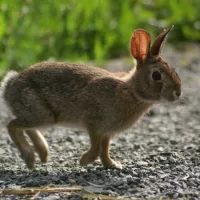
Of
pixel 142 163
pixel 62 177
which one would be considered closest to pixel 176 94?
pixel 142 163

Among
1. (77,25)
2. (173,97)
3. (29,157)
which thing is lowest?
(29,157)

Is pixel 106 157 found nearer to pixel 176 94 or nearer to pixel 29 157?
pixel 29 157

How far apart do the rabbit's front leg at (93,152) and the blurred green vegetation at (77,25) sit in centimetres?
380

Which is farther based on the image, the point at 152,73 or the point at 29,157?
the point at 29,157

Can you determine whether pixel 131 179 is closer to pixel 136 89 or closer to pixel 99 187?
pixel 99 187

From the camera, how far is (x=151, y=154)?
22.3ft

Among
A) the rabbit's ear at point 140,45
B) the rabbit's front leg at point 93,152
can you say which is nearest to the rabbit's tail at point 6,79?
the rabbit's front leg at point 93,152

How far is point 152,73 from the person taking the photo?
20.4 feet

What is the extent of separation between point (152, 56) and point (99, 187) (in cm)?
161

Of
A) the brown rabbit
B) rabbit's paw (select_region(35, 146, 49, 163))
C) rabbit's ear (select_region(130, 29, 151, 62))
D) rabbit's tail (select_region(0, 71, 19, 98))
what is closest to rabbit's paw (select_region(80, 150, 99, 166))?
the brown rabbit

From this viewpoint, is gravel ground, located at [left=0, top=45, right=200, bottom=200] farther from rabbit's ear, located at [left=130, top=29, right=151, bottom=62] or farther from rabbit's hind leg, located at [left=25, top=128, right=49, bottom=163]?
rabbit's ear, located at [left=130, top=29, right=151, bottom=62]

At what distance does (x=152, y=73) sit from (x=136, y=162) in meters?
0.93

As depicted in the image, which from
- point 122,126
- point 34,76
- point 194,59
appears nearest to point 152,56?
point 122,126

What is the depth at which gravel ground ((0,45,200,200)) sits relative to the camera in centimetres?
534
